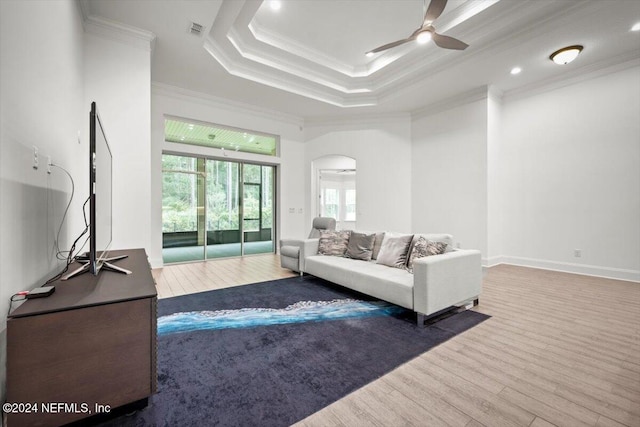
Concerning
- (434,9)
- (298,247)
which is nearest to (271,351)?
(298,247)

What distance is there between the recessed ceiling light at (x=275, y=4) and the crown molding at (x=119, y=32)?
1668mm

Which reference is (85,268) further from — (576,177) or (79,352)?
(576,177)

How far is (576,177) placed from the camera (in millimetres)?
4770

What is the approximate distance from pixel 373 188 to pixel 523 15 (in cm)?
413

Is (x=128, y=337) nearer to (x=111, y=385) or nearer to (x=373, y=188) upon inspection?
(x=111, y=385)

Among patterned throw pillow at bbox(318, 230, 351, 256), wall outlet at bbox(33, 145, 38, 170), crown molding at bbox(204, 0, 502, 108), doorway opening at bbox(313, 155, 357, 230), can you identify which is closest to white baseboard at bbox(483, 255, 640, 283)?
patterned throw pillow at bbox(318, 230, 351, 256)

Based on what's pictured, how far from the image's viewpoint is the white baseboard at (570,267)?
427 centimetres

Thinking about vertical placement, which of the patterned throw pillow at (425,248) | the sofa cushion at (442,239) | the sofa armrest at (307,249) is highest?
the sofa cushion at (442,239)

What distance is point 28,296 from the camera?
1275mm

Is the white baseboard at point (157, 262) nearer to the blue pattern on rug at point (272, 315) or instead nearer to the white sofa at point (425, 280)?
the blue pattern on rug at point (272, 315)

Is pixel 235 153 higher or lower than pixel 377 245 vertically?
higher

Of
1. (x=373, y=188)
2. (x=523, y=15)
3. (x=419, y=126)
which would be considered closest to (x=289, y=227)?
(x=373, y=188)

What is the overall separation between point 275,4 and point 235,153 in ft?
10.5

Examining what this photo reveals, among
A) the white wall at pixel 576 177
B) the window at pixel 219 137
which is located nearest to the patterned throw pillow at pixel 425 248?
the white wall at pixel 576 177
